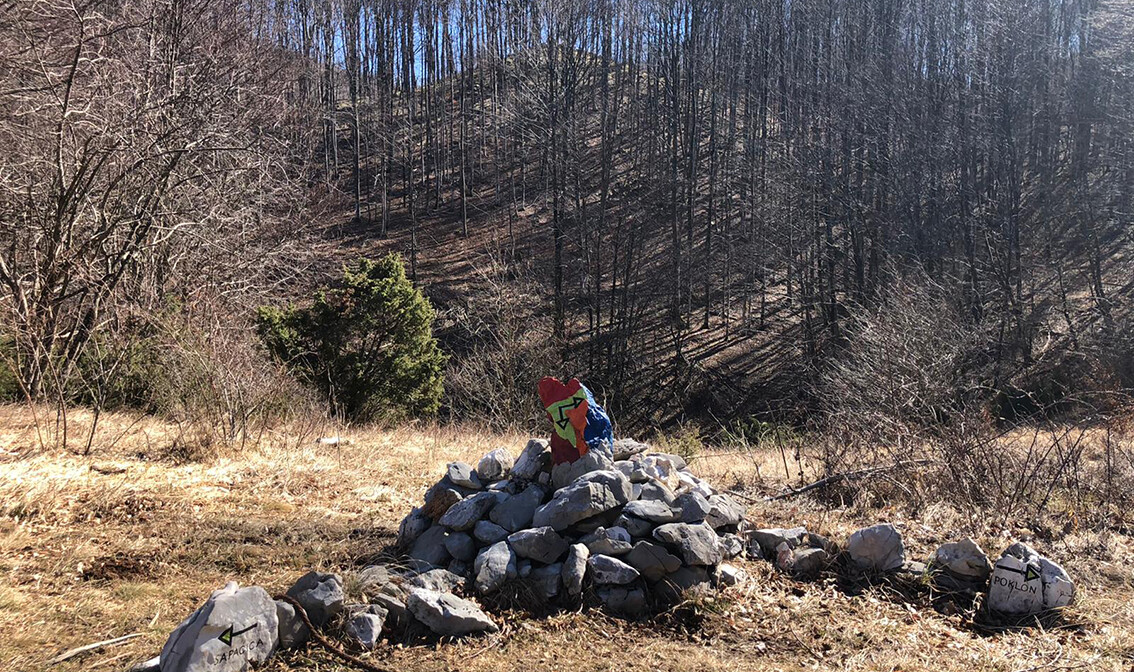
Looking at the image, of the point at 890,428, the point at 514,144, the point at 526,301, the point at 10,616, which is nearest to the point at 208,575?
the point at 10,616

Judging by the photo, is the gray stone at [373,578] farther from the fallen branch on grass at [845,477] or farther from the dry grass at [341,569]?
the fallen branch on grass at [845,477]

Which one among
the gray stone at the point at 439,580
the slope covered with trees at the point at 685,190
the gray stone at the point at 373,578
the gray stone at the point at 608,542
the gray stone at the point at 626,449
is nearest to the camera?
the gray stone at the point at 373,578

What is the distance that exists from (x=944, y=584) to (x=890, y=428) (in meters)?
2.73

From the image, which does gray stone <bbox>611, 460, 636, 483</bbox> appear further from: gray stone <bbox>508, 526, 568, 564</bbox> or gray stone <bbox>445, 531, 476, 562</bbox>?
gray stone <bbox>445, 531, 476, 562</bbox>

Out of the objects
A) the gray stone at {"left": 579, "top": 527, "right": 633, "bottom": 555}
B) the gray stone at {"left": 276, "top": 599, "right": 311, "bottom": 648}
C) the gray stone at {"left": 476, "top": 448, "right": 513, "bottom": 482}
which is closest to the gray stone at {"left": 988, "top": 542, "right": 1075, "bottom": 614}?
the gray stone at {"left": 579, "top": 527, "right": 633, "bottom": 555}

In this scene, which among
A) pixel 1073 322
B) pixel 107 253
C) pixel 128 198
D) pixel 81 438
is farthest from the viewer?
pixel 1073 322

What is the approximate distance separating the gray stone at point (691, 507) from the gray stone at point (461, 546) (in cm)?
127

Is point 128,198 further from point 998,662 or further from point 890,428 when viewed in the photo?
point 998,662

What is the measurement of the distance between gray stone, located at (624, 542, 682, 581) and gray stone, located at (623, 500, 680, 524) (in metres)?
0.22

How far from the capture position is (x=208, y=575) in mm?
4672

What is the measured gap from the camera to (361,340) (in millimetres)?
14328

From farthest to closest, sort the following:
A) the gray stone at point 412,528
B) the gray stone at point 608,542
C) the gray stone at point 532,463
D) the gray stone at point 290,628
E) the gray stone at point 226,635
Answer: the gray stone at point 532,463, the gray stone at point 412,528, the gray stone at point 608,542, the gray stone at point 290,628, the gray stone at point 226,635

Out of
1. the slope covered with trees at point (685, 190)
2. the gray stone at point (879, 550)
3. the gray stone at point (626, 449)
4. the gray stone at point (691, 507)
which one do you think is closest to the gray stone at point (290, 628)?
the gray stone at point (691, 507)

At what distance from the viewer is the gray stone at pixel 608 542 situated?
4.49m
